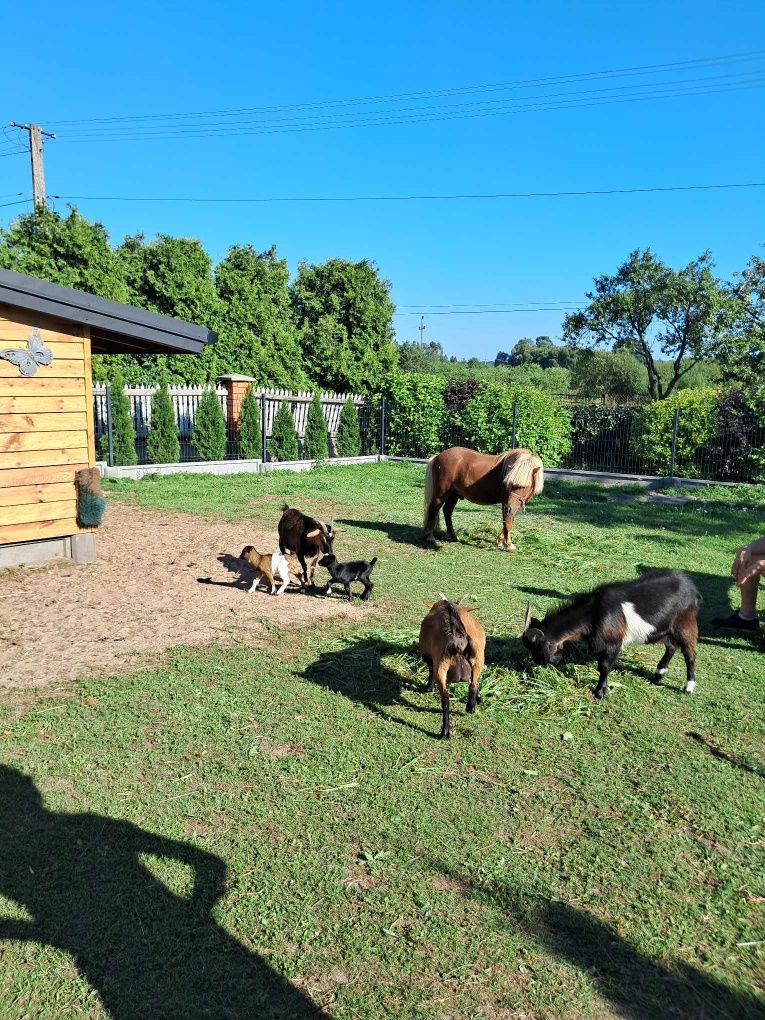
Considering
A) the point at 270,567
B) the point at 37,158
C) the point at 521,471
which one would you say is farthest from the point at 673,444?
the point at 37,158

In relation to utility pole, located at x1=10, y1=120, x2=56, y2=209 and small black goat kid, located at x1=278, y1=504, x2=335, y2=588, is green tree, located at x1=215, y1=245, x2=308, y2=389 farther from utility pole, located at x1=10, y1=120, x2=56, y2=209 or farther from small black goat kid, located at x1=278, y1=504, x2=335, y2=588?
small black goat kid, located at x1=278, y1=504, x2=335, y2=588

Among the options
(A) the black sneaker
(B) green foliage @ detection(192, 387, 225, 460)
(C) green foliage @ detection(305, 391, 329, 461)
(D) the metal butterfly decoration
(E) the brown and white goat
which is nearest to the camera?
(E) the brown and white goat

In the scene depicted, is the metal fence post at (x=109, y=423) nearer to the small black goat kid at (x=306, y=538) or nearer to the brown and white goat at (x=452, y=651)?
the small black goat kid at (x=306, y=538)

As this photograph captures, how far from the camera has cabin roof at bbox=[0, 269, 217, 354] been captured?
7.52m

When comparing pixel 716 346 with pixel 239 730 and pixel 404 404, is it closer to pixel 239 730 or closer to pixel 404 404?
pixel 404 404

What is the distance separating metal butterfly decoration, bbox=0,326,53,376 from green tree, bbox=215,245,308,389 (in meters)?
16.1

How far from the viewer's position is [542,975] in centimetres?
266

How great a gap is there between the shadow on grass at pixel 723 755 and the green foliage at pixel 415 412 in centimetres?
1709

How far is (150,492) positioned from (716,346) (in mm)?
26854

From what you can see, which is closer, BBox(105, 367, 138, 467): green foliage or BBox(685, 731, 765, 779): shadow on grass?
BBox(685, 731, 765, 779): shadow on grass

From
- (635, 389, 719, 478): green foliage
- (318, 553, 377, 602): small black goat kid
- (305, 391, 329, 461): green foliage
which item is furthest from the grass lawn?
(305, 391, 329, 461): green foliage

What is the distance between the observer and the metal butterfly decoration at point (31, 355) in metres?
7.81

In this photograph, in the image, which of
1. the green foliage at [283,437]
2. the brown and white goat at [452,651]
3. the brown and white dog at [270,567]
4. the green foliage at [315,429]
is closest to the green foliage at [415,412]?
the green foliage at [315,429]

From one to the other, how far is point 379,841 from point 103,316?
691 cm
